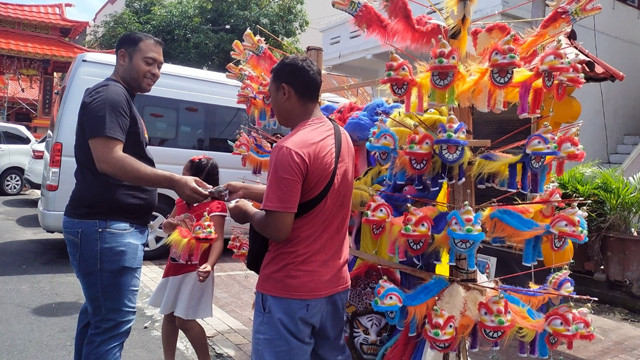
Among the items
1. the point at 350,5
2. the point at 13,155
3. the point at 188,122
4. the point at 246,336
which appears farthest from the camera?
the point at 13,155

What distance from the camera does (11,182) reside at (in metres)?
11.6

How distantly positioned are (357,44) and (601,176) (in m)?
7.65

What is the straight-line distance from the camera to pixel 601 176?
532 centimetres

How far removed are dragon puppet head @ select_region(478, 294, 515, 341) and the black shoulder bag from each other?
37.3 inches

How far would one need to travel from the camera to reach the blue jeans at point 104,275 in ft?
7.37

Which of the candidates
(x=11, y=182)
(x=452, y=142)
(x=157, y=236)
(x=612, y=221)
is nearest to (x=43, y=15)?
(x=11, y=182)

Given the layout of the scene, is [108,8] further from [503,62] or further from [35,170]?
[503,62]

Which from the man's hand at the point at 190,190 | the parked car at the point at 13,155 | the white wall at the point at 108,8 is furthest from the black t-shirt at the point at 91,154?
the white wall at the point at 108,8

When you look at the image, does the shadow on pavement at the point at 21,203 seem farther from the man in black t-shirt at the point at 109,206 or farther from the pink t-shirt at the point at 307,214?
the pink t-shirt at the point at 307,214

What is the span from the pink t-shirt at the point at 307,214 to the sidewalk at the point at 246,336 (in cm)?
180

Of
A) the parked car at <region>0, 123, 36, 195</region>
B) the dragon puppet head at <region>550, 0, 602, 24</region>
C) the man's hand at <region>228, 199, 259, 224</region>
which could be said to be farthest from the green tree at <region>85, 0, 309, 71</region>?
the man's hand at <region>228, 199, 259, 224</region>

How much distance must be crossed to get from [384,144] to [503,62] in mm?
652

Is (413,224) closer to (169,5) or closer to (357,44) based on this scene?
(357,44)

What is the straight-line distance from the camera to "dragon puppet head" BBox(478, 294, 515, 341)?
7.19 feet
